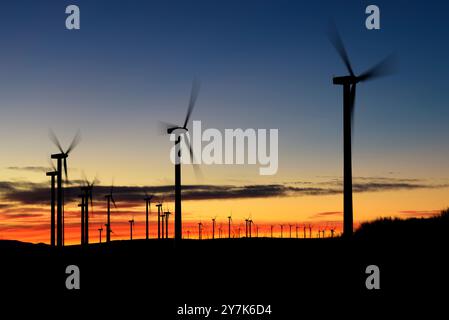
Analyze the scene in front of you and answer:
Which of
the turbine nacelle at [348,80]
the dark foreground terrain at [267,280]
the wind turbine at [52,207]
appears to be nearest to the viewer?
the dark foreground terrain at [267,280]

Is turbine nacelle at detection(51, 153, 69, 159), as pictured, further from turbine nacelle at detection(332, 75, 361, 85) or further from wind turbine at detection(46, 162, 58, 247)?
turbine nacelle at detection(332, 75, 361, 85)

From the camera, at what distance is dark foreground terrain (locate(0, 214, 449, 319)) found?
43.1 m

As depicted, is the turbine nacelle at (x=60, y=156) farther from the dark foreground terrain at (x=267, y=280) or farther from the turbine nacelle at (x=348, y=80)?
the turbine nacelle at (x=348, y=80)

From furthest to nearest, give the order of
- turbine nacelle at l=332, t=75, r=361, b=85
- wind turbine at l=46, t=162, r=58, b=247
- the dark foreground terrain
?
wind turbine at l=46, t=162, r=58, b=247 < turbine nacelle at l=332, t=75, r=361, b=85 < the dark foreground terrain

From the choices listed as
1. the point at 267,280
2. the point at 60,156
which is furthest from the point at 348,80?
the point at 60,156

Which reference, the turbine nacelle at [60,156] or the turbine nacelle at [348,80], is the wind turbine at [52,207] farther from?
the turbine nacelle at [348,80]

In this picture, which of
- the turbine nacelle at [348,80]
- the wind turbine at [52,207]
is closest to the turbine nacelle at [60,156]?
the wind turbine at [52,207]

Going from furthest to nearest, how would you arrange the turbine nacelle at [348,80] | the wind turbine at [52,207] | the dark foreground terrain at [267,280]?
the wind turbine at [52,207] → the turbine nacelle at [348,80] → the dark foreground terrain at [267,280]

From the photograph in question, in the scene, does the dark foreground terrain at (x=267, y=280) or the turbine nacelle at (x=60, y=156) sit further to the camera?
the turbine nacelle at (x=60, y=156)

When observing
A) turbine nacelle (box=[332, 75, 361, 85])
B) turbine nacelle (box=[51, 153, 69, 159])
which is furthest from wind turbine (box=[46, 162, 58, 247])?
turbine nacelle (box=[332, 75, 361, 85])

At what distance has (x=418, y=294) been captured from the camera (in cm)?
4325

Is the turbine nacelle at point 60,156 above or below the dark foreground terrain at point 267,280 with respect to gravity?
above

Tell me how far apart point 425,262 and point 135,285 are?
823 inches

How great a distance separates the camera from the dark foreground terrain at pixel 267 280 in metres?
43.1
